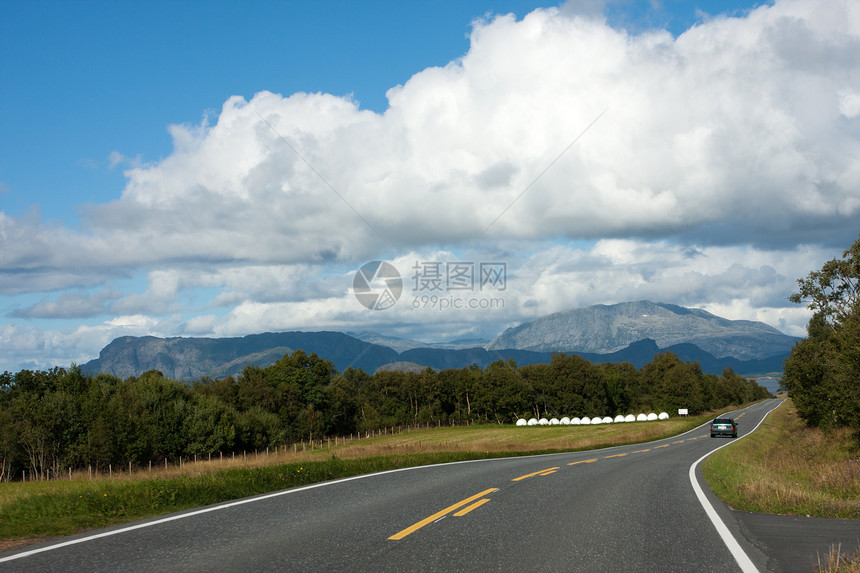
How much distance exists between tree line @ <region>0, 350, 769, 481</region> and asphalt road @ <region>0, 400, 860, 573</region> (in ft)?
164

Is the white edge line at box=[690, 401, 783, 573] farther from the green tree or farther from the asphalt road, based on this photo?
the green tree

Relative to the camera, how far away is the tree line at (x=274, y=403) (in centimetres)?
5369

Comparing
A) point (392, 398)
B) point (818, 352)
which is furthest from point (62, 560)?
point (392, 398)

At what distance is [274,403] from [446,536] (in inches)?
3740

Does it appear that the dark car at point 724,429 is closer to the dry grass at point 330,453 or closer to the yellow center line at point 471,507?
the dry grass at point 330,453

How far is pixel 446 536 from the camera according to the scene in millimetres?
7801

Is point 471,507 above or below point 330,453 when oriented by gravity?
above

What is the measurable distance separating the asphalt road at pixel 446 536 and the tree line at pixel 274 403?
4991 centimetres

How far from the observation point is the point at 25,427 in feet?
169

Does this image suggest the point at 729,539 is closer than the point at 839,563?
No

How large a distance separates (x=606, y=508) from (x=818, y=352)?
5314 centimetres

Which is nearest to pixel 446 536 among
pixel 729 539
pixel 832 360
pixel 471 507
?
pixel 471 507

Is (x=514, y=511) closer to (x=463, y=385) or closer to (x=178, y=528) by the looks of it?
(x=178, y=528)

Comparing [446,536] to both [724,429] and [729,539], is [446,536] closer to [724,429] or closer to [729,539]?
[729,539]
